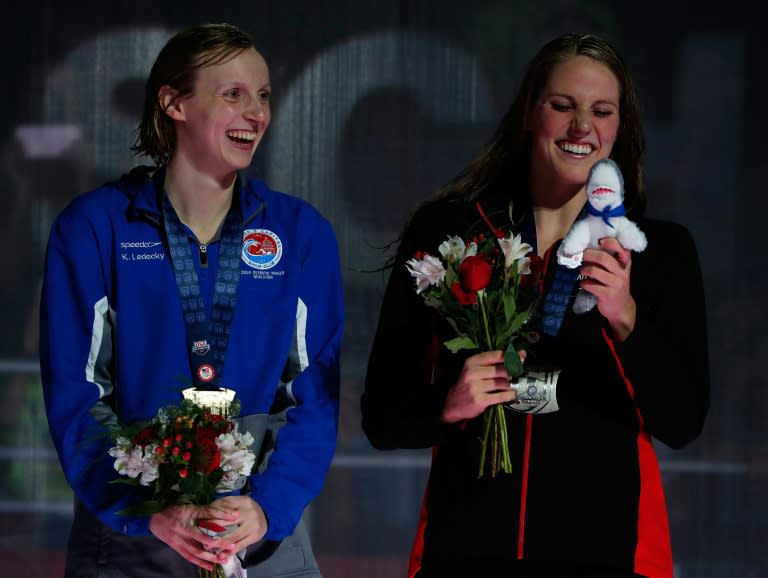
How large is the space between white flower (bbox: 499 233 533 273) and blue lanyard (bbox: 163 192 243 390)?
2.06 feet

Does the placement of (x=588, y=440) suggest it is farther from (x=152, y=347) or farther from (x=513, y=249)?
(x=152, y=347)

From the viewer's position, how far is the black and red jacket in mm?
2156

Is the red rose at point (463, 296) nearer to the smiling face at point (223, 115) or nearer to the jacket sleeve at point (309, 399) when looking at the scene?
the jacket sleeve at point (309, 399)

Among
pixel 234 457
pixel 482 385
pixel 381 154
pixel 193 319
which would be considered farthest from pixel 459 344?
pixel 381 154

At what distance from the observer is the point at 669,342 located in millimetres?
2195

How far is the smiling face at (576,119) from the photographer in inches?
90.6

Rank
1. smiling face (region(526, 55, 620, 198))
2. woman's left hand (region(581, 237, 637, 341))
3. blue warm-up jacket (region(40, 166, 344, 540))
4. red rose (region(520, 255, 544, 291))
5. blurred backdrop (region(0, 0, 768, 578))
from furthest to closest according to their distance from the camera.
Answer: blurred backdrop (region(0, 0, 768, 578)), blue warm-up jacket (region(40, 166, 344, 540)), smiling face (region(526, 55, 620, 198)), red rose (region(520, 255, 544, 291)), woman's left hand (region(581, 237, 637, 341))

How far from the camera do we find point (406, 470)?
5.02 meters

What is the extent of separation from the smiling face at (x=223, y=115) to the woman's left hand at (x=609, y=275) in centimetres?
83

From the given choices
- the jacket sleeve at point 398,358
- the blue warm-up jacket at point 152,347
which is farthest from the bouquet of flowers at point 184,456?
the jacket sleeve at point 398,358

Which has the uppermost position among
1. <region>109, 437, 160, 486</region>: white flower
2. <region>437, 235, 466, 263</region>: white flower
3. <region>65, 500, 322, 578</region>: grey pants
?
<region>437, 235, 466, 263</region>: white flower

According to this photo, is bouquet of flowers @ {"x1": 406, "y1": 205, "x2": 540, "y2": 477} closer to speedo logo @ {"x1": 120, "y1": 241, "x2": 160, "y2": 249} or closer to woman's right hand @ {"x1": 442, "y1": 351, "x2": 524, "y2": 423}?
woman's right hand @ {"x1": 442, "y1": 351, "x2": 524, "y2": 423}

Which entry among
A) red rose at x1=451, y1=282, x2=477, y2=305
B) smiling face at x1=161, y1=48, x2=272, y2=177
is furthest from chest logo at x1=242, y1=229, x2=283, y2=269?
red rose at x1=451, y1=282, x2=477, y2=305

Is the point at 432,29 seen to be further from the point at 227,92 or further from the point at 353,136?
the point at 227,92
